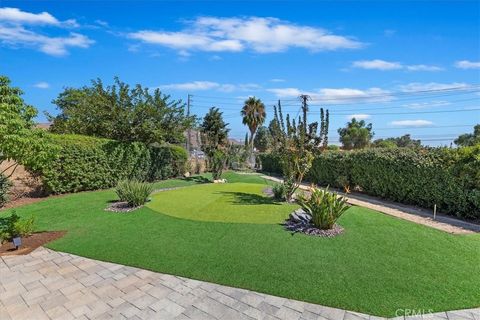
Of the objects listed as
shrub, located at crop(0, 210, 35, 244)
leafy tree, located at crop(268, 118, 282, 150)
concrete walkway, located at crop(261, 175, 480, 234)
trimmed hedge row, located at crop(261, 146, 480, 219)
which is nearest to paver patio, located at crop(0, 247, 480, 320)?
shrub, located at crop(0, 210, 35, 244)

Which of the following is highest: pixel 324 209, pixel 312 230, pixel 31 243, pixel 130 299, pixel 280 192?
pixel 324 209

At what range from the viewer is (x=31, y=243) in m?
6.88

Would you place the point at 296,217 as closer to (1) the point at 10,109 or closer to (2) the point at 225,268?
(2) the point at 225,268

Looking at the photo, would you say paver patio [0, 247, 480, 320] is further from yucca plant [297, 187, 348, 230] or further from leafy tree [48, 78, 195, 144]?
leafy tree [48, 78, 195, 144]

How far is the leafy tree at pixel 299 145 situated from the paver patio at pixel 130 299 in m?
5.86

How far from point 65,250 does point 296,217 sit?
16.2ft

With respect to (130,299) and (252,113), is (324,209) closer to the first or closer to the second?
(130,299)

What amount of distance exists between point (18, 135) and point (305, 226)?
6032mm

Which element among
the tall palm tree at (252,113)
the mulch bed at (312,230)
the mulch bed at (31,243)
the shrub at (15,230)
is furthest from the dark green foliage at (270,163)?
the shrub at (15,230)

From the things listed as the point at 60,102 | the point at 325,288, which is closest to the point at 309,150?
the point at 325,288

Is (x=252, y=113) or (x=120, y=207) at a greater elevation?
(x=252, y=113)

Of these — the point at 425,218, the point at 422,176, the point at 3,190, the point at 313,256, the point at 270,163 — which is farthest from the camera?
the point at 270,163

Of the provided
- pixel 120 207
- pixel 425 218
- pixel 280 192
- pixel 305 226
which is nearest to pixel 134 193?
pixel 120 207

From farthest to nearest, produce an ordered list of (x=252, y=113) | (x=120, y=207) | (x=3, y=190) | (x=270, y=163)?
(x=252, y=113)
(x=270, y=163)
(x=3, y=190)
(x=120, y=207)
